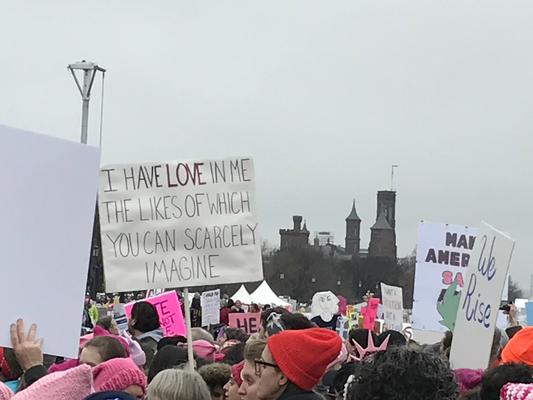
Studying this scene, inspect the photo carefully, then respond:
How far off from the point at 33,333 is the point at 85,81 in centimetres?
1538

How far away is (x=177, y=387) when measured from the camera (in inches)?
168

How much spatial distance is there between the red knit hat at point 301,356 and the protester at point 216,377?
1308mm

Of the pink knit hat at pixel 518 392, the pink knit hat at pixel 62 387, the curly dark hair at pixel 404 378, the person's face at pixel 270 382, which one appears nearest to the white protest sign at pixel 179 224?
the person's face at pixel 270 382

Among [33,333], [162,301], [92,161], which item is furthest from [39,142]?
[162,301]

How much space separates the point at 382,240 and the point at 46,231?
141496mm

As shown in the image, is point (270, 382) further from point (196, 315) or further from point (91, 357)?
point (196, 315)

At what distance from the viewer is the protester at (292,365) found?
439 centimetres

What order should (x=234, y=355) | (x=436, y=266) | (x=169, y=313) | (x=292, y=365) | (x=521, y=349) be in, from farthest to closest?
1. (x=169, y=313)
2. (x=436, y=266)
3. (x=234, y=355)
4. (x=521, y=349)
5. (x=292, y=365)

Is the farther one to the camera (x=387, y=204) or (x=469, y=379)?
(x=387, y=204)

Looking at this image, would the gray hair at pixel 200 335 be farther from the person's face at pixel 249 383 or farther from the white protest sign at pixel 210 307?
the white protest sign at pixel 210 307

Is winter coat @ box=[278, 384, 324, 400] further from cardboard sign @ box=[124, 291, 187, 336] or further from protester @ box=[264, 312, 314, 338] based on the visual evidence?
cardboard sign @ box=[124, 291, 187, 336]

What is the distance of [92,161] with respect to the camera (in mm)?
4477

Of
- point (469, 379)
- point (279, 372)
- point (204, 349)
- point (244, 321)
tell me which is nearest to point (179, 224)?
point (204, 349)

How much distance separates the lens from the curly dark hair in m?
2.90
